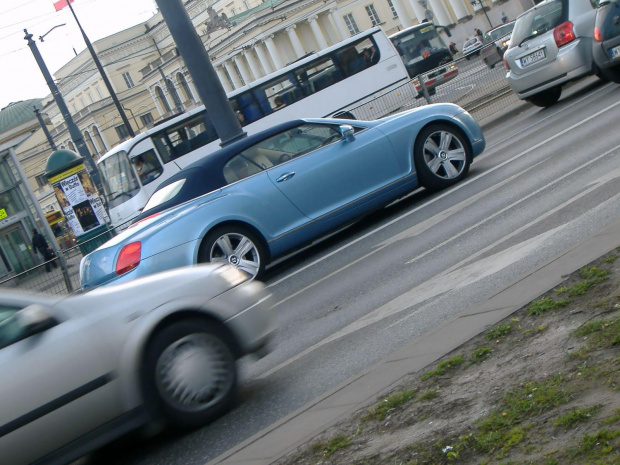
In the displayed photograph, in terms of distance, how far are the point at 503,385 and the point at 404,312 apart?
2625mm

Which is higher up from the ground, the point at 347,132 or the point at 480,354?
the point at 347,132

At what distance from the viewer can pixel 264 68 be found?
8994cm

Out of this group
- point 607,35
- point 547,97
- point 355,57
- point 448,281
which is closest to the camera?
point 448,281

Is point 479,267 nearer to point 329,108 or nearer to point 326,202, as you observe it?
point 326,202

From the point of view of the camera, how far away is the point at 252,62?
299 feet

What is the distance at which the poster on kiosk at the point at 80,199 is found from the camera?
93.8 ft

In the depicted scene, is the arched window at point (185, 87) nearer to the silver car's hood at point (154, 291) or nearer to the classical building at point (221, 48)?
the classical building at point (221, 48)

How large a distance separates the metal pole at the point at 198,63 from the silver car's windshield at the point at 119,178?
15.3 m

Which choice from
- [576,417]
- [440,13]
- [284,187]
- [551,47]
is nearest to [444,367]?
[576,417]

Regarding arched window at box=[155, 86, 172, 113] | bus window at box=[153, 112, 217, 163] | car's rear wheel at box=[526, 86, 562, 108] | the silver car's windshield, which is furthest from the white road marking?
arched window at box=[155, 86, 172, 113]

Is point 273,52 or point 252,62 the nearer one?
point 273,52

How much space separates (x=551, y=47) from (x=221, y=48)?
7273 cm

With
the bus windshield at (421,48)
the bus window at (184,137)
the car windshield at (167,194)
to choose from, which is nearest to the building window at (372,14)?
the bus windshield at (421,48)

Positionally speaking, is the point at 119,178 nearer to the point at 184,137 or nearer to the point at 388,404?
the point at 184,137
